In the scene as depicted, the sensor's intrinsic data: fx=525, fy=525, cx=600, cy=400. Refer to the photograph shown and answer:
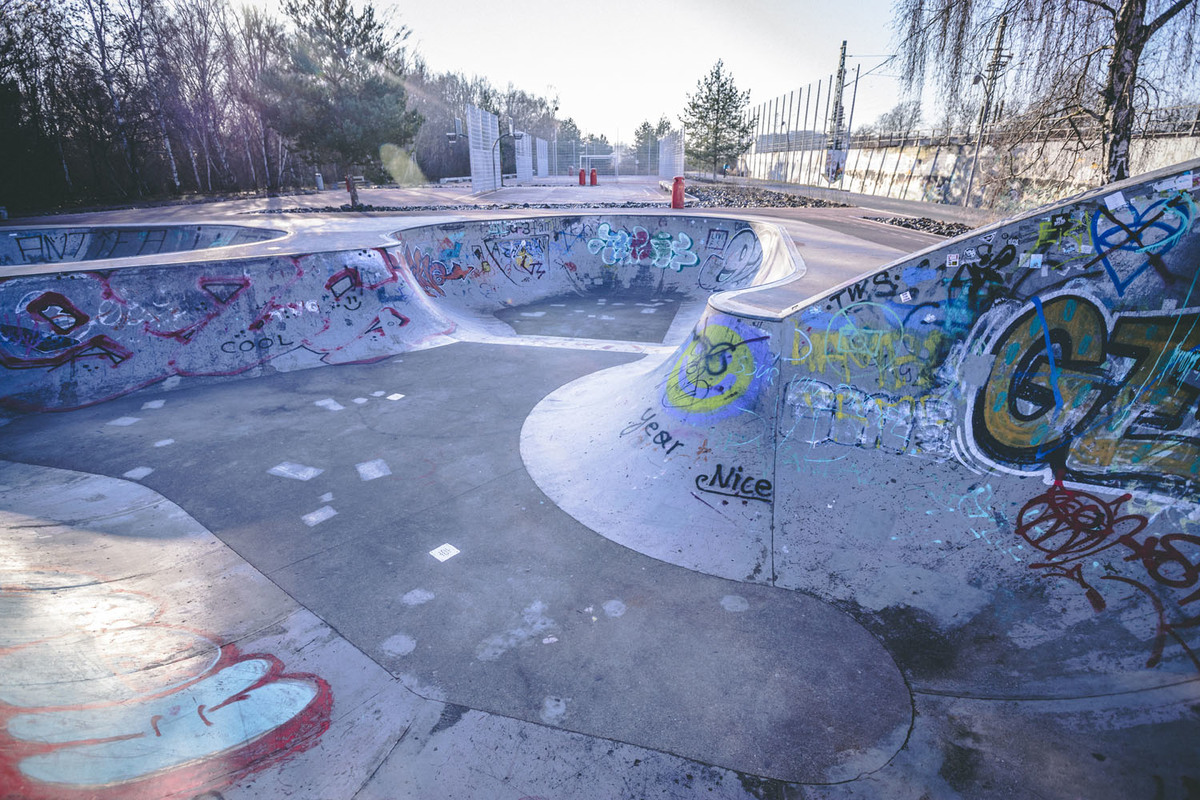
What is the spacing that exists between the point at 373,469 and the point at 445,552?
83.4 inches

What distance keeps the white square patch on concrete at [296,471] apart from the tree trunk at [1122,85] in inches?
450

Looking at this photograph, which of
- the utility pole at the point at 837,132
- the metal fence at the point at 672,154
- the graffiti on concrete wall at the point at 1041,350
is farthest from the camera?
the metal fence at the point at 672,154

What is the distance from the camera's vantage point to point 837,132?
124 feet

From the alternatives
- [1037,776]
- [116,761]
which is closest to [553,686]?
[116,761]

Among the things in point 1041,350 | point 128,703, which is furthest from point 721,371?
point 128,703

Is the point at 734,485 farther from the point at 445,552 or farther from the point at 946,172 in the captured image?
the point at 946,172

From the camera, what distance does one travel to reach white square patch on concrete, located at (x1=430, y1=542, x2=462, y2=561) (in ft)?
16.4

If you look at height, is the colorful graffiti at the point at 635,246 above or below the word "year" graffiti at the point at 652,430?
above

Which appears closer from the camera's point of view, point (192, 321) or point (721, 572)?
point (721, 572)

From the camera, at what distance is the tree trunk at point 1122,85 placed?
22.2 feet

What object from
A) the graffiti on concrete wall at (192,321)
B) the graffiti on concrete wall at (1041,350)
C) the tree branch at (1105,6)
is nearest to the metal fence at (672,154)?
the graffiti on concrete wall at (192,321)

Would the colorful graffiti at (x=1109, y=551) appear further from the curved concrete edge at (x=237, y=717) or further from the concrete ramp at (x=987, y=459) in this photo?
the curved concrete edge at (x=237, y=717)

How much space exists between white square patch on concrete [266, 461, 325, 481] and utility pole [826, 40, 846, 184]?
4212 cm

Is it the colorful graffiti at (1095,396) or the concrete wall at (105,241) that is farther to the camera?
the concrete wall at (105,241)
